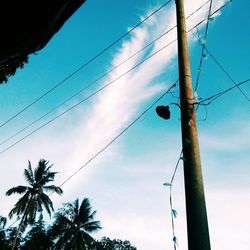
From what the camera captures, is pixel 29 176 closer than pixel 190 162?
No

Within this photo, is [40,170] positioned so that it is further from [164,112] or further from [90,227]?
[164,112]

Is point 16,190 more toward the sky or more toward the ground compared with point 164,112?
more toward the sky

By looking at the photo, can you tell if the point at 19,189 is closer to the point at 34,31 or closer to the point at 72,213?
the point at 72,213

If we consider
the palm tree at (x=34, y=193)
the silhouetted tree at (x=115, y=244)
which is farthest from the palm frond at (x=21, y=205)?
the silhouetted tree at (x=115, y=244)

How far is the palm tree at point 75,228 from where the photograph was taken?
32281mm

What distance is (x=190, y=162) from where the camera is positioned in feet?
8.92

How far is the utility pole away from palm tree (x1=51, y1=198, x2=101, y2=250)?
Result: 104ft

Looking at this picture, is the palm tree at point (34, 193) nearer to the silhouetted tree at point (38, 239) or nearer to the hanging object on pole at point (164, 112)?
the silhouetted tree at point (38, 239)

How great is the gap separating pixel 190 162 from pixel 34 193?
30.7 metres

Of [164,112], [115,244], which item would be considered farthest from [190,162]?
[115,244]

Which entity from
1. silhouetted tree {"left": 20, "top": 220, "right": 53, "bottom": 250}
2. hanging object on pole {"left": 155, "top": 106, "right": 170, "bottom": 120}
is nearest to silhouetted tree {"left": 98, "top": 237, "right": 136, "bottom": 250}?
silhouetted tree {"left": 20, "top": 220, "right": 53, "bottom": 250}

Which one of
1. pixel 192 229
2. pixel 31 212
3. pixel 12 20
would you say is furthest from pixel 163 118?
pixel 31 212

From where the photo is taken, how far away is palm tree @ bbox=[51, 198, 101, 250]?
32281 millimetres

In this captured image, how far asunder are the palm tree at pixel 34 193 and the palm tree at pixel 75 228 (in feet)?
12.7
